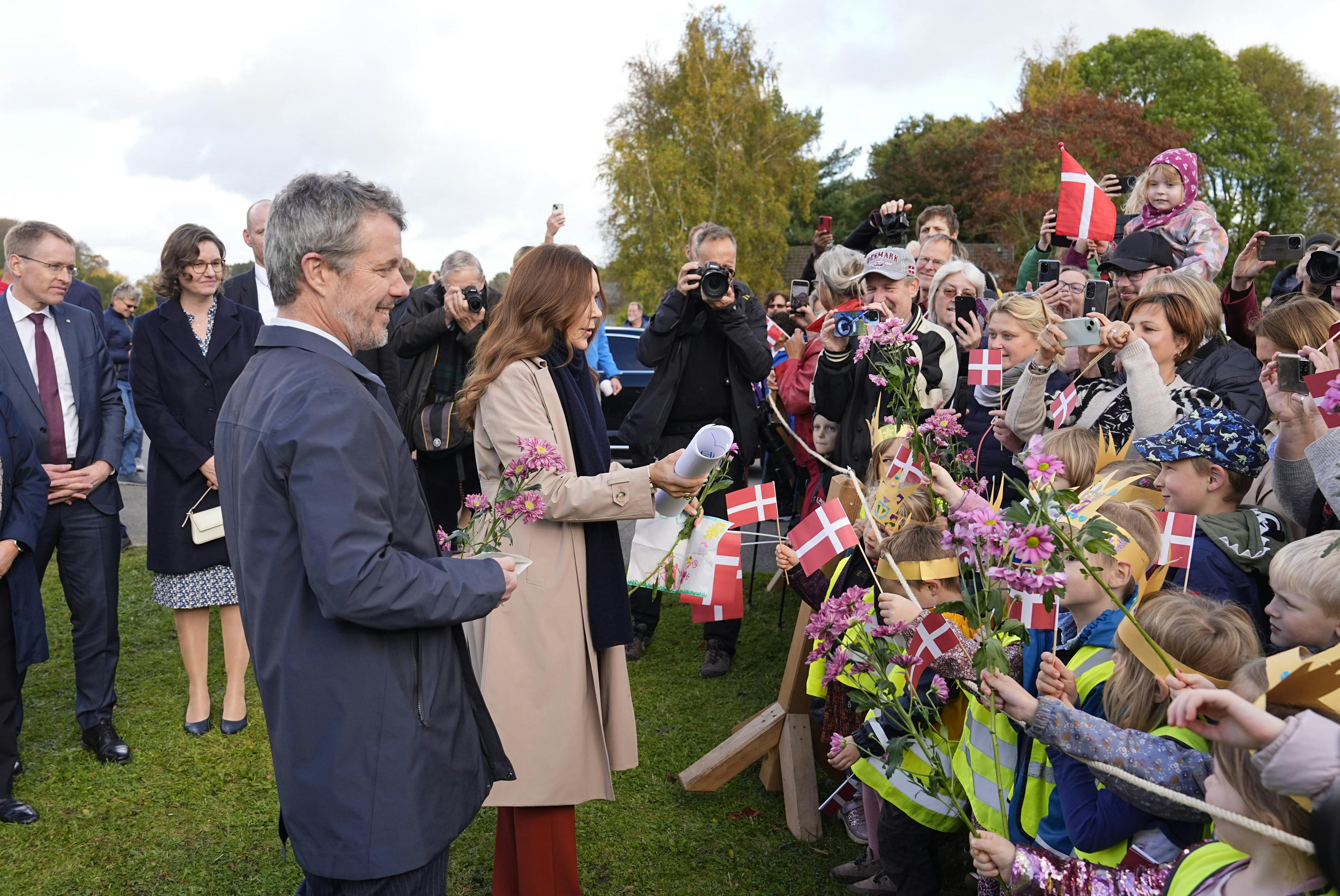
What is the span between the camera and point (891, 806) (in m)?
2.80

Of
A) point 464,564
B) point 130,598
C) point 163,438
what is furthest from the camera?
point 130,598

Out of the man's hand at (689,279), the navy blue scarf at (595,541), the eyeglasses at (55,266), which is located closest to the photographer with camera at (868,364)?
the man's hand at (689,279)

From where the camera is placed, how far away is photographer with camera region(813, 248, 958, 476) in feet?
13.5

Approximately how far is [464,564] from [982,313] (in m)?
3.90

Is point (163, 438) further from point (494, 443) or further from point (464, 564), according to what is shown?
point (464, 564)

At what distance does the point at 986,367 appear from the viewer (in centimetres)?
363

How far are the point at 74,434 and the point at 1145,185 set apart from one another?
5.07 meters

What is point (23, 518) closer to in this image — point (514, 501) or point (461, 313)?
point (461, 313)

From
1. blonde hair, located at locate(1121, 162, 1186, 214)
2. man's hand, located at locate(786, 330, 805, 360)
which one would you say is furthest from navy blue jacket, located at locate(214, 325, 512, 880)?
blonde hair, located at locate(1121, 162, 1186, 214)

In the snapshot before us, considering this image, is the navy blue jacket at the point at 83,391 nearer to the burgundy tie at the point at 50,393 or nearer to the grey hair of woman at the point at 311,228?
the burgundy tie at the point at 50,393

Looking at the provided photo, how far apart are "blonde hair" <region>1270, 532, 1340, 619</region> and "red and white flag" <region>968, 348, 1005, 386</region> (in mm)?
1587

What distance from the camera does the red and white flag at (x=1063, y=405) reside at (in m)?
3.30

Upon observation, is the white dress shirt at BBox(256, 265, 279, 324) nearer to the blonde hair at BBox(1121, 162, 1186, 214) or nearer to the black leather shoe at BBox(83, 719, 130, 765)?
the black leather shoe at BBox(83, 719, 130, 765)

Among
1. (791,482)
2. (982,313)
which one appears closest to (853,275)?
(982,313)
